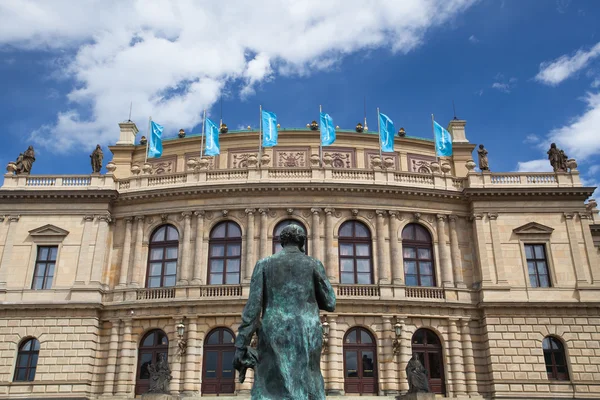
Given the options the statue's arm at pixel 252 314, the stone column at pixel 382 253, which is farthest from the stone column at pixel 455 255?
the statue's arm at pixel 252 314

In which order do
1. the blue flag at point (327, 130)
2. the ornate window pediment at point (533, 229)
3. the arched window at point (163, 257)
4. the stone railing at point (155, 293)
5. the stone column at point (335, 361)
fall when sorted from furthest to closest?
1. the blue flag at point (327, 130)
2. the ornate window pediment at point (533, 229)
3. the arched window at point (163, 257)
4. the stone railing at point (155, 293)
5. the stone column at point (335, 361)

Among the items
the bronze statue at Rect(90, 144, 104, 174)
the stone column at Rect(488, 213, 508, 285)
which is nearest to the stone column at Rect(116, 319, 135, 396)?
the bronze statue at Rect(90, 144, 104, 174)

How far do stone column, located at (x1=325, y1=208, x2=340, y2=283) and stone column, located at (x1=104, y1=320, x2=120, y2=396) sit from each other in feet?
39.8

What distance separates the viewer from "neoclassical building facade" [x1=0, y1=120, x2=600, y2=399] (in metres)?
31.3

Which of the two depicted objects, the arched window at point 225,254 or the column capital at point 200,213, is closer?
the arched window at point 225,254

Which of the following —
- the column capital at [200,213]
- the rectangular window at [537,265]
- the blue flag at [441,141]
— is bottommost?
the rectangular window at [537,265]

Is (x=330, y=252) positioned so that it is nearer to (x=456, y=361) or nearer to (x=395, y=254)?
(x=395, y=254)

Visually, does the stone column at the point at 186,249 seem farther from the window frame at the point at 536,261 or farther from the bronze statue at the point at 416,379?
the window frame at the point at 536,261

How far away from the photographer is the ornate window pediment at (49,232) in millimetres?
34406

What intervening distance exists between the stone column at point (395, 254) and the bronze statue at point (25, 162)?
22.8 metres

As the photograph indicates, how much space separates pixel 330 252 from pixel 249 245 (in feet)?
15.0

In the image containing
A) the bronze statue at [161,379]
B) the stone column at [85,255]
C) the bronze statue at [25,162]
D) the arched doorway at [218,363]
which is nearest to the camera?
the bronze statue at [161,379]

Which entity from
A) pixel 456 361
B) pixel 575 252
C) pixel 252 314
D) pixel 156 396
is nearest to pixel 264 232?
pixel 156 396

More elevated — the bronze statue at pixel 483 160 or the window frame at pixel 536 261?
the bronze statue at pixel 483 160
